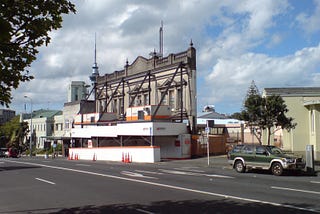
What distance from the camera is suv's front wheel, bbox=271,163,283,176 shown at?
20.8 m

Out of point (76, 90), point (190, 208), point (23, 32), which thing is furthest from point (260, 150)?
point (76, 90)

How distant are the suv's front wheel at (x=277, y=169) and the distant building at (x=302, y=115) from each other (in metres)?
15.6

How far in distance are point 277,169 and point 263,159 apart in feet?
3.38

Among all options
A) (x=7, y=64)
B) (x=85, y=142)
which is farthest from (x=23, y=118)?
(x=7, y=64)

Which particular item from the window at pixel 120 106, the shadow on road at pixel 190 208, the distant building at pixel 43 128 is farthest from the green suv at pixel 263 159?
the distant building at pixel 43 128

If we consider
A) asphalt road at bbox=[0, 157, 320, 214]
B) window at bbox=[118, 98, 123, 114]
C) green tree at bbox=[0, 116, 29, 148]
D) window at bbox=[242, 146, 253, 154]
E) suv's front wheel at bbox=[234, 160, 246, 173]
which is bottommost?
asphalt road at bbox=[0, 157, 320, 214]

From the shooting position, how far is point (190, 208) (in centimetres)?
1094

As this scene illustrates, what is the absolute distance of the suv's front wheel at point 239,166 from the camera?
2280 centimetres

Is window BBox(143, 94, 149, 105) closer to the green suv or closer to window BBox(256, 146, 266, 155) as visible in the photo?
the green suv

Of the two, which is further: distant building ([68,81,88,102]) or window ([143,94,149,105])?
distant building ([68,81,88,102])

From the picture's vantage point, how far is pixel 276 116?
26.2 m

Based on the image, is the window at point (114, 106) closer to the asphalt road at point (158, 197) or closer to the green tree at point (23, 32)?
the asphalt road at point (158, 197)

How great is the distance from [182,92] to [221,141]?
6311 mm

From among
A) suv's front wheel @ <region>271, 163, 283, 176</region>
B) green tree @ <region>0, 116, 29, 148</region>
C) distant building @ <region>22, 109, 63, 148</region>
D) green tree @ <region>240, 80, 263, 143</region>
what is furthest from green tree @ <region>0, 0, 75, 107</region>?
green tree @ <region>0, 116, 29, 148</region>
